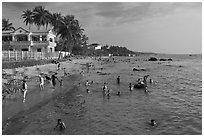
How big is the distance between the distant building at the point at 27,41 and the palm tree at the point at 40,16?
5.15 m

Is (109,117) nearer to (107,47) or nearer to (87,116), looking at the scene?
(87,116)

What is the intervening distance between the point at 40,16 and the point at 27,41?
10.6 meters

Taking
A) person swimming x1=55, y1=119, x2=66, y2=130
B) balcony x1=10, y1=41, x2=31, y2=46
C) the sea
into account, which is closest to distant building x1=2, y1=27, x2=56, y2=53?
balcony x1=10, y1=41, x2=31, y2=46

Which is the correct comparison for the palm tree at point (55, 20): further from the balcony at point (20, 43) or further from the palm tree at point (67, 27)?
the balcony at point (20, 43)

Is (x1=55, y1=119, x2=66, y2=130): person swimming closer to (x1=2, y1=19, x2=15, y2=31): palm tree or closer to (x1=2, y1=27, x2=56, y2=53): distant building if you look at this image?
(x1=2, y1=27, x2=56, y2=53): distant building

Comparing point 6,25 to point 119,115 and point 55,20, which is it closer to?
point 55,20

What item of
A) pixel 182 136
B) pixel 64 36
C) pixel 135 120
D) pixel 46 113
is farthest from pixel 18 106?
pixel 64 36

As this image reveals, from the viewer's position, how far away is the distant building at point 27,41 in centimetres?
5959

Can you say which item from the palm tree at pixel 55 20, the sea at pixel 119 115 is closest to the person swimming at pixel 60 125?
the sea at pixel 119 115

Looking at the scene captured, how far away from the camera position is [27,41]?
59.4 m

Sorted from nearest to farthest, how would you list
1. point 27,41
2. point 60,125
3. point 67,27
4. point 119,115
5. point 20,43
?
point 60,125
point 119,115
point 27,41
point 20,43
point 67,27

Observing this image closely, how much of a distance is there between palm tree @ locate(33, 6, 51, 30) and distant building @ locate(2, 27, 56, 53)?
5153 mm

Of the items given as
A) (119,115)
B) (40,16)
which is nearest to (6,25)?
(40,16)

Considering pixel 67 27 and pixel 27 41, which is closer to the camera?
pixel 27 41
